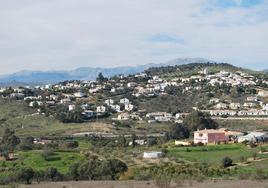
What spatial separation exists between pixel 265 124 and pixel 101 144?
105 feet

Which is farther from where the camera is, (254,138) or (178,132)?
(178,132)

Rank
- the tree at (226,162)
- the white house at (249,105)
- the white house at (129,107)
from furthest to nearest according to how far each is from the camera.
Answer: the white house at (129,107) → the white house at (249,105) → the tree at (226,162)

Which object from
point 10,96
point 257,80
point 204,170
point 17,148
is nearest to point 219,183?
point 204,170

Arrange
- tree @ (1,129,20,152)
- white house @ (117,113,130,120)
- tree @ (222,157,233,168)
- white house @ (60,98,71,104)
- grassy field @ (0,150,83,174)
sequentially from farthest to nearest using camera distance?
1. white house @ (60,98,71,104)
2. white house @ (117,113,130,120)
3. tree @ (1,129,20,152)
4. grassy field @ (0,150,83,174)
5. tree @ (222,157,233,168)

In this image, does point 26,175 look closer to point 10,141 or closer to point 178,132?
point 10,141

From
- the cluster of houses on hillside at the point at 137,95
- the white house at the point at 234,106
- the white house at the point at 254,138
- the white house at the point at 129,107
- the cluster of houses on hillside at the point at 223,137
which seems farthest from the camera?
the white house at the point at 129,107

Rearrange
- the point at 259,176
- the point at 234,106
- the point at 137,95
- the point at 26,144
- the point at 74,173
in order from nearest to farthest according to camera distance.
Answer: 1. the point at 259,176
2. the point at 74,173
3. the point at 26,144
4. the point at 234,106
5. the point at 137,95

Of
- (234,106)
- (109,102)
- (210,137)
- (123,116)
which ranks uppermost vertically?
(109,102)

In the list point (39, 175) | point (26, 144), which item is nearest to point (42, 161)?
point (39, 175)

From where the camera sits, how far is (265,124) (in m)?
94.2

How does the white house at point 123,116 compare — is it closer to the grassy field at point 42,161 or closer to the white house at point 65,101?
the white house at point 65,101

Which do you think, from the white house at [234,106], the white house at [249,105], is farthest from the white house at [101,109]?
the white house at [249,105]

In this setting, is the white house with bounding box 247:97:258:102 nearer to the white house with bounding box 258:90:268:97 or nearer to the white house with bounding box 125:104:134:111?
the white house with bounding box 258:90:268:97

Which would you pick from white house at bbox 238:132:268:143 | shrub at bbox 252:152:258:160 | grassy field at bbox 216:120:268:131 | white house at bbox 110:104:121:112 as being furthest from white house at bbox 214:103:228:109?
shrub at bbox 252:152:258:160
